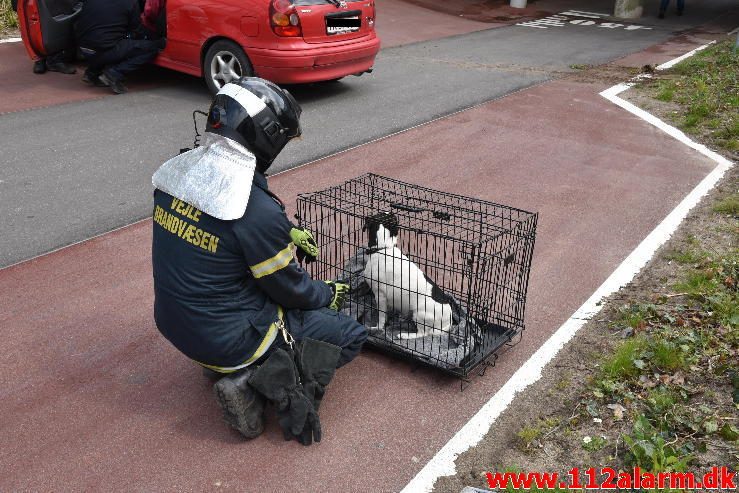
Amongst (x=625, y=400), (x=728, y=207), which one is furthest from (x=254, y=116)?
(x=728, y=207)

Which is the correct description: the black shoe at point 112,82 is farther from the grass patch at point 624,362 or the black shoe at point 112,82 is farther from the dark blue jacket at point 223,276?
the grass patch at point 624,362

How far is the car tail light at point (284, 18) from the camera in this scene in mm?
9242

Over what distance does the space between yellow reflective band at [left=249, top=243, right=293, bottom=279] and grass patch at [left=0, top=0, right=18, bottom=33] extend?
1256 centimetres

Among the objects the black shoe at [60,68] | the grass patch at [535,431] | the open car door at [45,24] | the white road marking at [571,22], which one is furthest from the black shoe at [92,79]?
the white road marking at [571,22]

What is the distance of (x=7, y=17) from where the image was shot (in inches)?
552

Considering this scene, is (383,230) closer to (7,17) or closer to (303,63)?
(303,63)

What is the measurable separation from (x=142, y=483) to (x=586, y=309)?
3.29 m

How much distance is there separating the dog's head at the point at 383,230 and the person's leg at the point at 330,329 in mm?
629

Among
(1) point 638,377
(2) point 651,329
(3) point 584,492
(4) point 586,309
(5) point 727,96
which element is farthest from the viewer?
(5) point 727,96

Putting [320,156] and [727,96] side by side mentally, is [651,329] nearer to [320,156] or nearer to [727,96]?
[320,156]

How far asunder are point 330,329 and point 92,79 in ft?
26.6

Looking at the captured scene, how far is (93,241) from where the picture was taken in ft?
20.0

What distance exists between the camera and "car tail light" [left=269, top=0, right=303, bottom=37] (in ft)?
30.3

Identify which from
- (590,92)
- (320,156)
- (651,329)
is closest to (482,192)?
(320,156)
